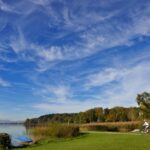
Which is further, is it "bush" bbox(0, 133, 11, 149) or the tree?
the tree

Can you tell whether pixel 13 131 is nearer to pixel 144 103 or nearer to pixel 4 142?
pixel 144 103

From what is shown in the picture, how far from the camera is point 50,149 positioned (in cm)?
2436

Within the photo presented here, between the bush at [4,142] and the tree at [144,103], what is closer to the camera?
the bush at [4,142]

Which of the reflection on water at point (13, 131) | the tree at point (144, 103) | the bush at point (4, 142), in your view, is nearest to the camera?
the bush at point (4, 142)

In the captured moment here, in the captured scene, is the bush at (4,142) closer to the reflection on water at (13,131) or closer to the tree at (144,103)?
the reflection on water at (13,131)

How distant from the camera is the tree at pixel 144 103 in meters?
48.8

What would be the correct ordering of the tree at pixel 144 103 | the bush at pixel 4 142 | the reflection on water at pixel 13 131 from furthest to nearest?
the reflection on water at pixel 13 131
the tree at pixel 144 103
the bush at pixel 4 142

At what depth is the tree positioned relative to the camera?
4878 cm

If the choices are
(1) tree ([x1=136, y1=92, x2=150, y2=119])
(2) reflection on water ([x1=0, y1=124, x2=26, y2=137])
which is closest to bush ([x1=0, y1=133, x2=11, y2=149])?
(2) reflection on water ([x1=0, y1=124, x2=26, y2=137])

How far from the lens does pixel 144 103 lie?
49.5 m

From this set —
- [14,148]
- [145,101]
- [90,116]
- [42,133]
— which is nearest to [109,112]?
[90,116]

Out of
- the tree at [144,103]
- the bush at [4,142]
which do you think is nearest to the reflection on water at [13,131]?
the tree at [144,103]

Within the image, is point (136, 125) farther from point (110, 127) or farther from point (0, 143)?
point (0, 143)

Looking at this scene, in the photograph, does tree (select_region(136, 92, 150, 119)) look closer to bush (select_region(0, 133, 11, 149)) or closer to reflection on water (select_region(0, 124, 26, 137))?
reflection on water (select_region(0, 124, 26, 137))
